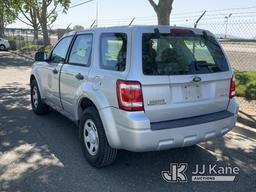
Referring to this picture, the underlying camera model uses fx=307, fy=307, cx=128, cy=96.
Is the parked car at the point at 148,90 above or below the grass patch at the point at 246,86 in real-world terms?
above

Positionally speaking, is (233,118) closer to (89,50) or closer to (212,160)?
(212,160)

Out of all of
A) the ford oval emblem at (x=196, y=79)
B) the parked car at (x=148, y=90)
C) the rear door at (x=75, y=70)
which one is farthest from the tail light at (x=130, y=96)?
the rear door at (x=75, y=70)

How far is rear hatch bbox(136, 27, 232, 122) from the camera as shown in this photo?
10.8ft

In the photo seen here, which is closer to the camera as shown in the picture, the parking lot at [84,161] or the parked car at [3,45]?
the parking lot at [84,161]

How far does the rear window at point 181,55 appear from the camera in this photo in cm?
335

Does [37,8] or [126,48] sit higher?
[37,8]

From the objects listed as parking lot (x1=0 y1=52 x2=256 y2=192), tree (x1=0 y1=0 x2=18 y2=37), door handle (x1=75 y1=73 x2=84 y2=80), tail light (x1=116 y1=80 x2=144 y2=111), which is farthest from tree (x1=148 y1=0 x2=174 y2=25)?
tree (x1=0 y1=0 x2=18 y2=37)

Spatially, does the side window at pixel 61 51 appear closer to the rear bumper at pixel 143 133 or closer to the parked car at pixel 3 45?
the rear bumper at pixel 143 133

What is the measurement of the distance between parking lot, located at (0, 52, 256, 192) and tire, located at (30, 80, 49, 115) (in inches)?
12.8

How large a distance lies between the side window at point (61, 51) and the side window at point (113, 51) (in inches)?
48.7

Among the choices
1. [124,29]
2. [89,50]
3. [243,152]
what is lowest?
[243,152]

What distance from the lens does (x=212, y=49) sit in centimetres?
393

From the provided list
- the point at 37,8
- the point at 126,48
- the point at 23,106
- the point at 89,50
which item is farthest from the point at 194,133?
the point at 37,8

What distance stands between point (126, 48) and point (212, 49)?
4.04 ft
